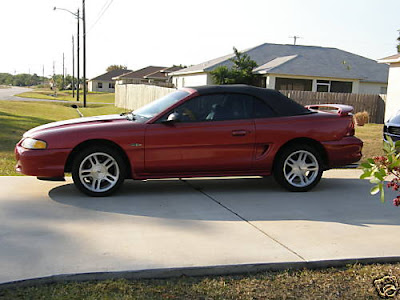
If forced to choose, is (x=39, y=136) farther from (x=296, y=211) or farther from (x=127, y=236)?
(x=296, y=211)

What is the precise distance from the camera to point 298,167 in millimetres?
7086

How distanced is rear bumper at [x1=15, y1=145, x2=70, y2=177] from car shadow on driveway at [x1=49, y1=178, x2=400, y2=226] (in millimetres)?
375

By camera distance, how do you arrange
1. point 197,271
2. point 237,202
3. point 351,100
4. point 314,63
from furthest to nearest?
point 314,63, point 351,100, point 237,202, point 197,271

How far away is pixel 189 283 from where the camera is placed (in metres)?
3.90

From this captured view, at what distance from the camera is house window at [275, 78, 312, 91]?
34656 mm

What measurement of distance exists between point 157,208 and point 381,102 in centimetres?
2452

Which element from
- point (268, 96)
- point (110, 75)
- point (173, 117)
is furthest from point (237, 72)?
point (110, 75)

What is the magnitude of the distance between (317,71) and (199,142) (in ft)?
97.9

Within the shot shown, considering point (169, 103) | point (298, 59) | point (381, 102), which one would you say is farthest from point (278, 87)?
point (169, 103)

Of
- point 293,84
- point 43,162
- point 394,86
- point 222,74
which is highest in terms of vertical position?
point 222,74

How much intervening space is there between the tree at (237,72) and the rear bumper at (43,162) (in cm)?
2843

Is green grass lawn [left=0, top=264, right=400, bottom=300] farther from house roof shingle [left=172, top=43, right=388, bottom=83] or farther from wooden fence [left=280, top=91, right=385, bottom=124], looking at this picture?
house roof shingle [left=172, top=43, right=388, bottom=83]

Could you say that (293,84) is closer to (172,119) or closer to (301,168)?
(301,168)

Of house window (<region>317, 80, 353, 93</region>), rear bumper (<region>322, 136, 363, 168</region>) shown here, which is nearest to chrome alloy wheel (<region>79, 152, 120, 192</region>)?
rear bumper (<region>322, 136, 363, 168</region>)
